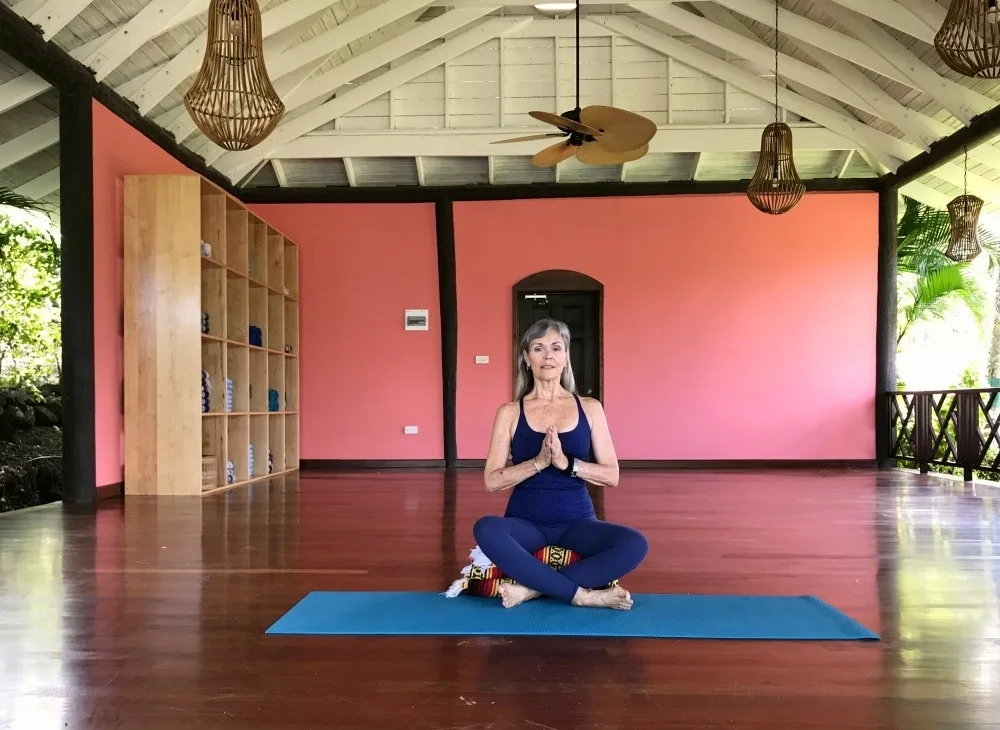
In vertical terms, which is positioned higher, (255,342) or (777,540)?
(255,342)

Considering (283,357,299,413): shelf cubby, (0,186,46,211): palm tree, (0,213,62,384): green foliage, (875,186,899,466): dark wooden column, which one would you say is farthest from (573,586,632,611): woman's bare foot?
(875,186,899,466): dark wooden column

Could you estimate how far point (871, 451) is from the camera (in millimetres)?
9266

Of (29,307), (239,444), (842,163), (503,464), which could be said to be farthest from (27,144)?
(842,163)

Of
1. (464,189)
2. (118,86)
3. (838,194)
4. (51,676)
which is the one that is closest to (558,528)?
(51,676)

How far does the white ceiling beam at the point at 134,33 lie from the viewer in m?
5.84

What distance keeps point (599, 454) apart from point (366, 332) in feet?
22.6

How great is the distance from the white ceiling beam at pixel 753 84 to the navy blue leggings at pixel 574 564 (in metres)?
6.89

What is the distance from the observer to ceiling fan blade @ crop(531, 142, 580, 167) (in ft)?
16.8

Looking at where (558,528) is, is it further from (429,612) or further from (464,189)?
(464,189)

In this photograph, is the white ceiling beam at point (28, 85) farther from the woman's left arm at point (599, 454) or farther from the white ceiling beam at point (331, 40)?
the woman's left arm at point (599, 454)

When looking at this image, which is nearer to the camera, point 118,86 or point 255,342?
point 118,86

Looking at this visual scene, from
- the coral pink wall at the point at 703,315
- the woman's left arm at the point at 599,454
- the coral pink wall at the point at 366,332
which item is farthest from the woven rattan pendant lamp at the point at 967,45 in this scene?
the coral pink wall at the point at 366,332

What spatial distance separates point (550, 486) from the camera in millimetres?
2883

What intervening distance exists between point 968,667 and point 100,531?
4.11 meters
